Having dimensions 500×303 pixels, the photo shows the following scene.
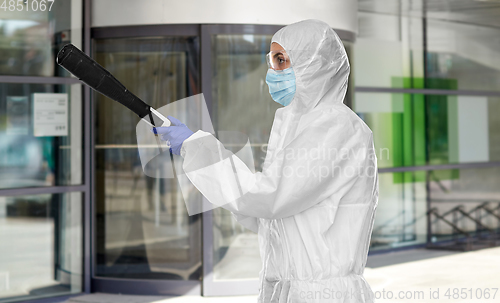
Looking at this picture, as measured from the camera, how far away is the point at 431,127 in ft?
28.8

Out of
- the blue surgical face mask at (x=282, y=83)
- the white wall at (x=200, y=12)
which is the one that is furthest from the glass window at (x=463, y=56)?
the blue surgical face mask at (x=282, y=83)

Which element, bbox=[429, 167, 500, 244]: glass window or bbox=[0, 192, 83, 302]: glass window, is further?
bbox=[429, 167, 500, 244]: glass window

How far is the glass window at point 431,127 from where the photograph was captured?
8.33 meters

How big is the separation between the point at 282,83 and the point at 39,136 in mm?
4106

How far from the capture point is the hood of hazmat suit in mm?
1737

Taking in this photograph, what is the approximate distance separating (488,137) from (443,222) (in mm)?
1576

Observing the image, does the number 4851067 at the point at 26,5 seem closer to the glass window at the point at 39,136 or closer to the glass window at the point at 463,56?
the glass window at the point at 39,136

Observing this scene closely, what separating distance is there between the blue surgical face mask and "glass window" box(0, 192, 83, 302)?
159 inches

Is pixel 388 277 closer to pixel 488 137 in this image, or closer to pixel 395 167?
pixel 395 167

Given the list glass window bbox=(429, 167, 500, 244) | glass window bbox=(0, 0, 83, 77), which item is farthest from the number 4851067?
glass window bbox=(429, 167, 500, 244)

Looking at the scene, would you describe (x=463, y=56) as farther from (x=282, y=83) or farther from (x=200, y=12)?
(x=282, y=83)

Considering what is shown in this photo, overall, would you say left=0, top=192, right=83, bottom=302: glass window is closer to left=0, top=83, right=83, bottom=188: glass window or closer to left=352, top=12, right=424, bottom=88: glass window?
left=0, top=83, right=83, bottom=188: glass window

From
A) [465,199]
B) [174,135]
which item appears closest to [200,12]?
[174,135]

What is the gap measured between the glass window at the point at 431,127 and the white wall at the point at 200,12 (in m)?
2.57
